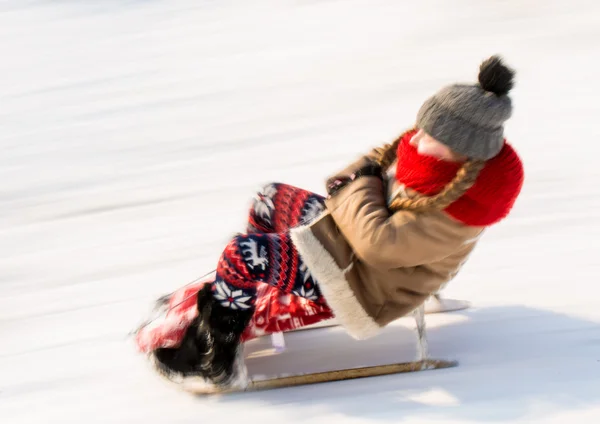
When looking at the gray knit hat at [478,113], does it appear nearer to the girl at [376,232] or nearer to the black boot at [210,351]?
the girl at [376,232]

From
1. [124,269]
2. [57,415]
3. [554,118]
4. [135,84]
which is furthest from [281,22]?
[57,415]

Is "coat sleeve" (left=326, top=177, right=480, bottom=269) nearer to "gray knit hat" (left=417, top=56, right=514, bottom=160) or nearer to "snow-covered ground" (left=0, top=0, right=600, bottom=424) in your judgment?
"gray knit hat" (left=417, top=56, right=514, bottom=160)

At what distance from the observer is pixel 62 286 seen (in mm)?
1958

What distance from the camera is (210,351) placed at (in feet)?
4.83

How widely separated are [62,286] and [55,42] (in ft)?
6.17

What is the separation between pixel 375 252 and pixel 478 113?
0.32 metres

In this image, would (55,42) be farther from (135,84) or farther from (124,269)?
(124,269)

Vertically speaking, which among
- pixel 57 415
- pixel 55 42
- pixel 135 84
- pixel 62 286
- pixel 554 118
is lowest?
pixel 57 415

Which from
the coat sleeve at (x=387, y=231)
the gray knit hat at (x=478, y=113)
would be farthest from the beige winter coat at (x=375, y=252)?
the gray knit hat at (x=478, y=113)

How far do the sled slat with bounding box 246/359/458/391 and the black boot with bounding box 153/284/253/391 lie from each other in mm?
65

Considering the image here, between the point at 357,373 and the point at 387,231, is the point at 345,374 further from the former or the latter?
the point at 387,231

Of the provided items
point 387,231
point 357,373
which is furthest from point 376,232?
point 357,373

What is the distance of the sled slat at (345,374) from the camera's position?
1.56m

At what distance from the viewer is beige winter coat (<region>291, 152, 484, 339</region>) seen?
1.30 m
